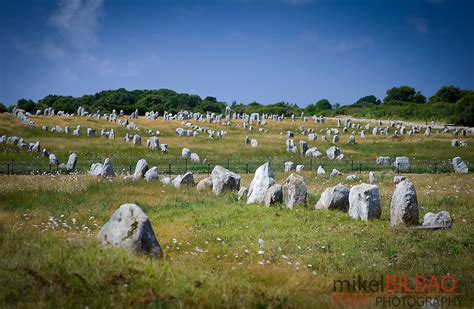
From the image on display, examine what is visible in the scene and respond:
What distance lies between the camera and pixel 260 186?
2205cm

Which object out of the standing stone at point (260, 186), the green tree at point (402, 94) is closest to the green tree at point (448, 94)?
the green tree at point (402, 94)

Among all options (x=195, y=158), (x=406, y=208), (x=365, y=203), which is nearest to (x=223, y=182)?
(x=365, y=203)

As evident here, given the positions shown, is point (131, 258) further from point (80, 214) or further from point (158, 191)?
point (158, 191)

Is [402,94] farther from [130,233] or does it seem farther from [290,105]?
→ [130,233]

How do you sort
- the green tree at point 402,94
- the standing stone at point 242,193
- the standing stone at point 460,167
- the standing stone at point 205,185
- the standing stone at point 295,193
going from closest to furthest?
the standing stone at point 295,193 → the standing stone at point 242,193 → the standing stone at point 205,185 → the standing stone at point 460,167 → the green tree at point 402,94

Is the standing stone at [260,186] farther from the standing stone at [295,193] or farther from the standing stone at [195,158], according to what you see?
the standing stone at [195,158]

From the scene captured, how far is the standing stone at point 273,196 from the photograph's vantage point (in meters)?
20.5

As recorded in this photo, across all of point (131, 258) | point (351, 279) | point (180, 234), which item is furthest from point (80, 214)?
point (351, 279)

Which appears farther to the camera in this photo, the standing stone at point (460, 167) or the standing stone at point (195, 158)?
the standing stone at point (195, 158)

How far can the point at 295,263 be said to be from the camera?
11766 millimetres

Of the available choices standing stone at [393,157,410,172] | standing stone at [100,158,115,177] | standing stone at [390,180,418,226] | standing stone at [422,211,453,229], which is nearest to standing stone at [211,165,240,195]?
standing stone at [100,158,115,177]

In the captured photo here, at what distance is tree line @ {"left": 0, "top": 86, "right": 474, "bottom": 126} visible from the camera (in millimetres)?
86438

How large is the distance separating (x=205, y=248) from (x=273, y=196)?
26.2 feet

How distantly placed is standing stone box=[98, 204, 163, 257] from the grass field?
0.59 meters
